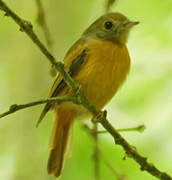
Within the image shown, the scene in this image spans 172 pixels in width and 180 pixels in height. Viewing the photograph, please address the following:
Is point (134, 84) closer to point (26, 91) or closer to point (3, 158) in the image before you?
point (26, 91)

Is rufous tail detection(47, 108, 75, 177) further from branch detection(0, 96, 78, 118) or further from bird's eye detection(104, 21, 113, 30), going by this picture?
branch detection(0, 96, 78, 118)

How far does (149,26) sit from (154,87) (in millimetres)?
737

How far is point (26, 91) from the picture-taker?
5.38 metres

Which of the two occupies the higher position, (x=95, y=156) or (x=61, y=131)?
(x=95, y=156)

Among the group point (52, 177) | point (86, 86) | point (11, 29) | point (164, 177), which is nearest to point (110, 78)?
point (86, 86)

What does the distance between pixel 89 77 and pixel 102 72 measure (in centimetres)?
15

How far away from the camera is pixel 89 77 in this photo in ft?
14.3

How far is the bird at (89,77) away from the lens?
4.34m

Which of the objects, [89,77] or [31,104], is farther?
[89,77]

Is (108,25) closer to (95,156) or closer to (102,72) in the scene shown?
(102,72)

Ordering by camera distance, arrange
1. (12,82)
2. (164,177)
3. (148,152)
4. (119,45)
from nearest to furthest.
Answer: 1. (164,177)
2. (119,45)
3. (148,152)
4. (12,82)

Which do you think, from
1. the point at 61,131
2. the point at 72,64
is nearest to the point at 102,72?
the point at 72,64

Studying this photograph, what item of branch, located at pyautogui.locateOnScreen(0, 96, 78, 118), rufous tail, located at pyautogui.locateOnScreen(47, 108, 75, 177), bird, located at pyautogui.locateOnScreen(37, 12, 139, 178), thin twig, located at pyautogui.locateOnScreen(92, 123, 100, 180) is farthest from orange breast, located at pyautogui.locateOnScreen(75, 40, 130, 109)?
branch, located at pyautogui.locateOnScreen(0, 96, 78, 118)

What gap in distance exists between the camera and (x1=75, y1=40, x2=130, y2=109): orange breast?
4363mm
